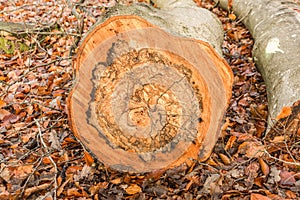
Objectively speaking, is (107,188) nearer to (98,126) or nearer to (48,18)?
(98,126)

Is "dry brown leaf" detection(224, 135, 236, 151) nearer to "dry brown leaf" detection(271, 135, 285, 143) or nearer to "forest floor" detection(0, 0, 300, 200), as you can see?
"forest floor" detection(0, 0, 300, 200)

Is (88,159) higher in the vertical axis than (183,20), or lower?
lower

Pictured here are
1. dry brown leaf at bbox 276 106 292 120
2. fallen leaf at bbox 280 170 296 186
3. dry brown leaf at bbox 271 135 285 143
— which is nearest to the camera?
fallen leaf at bbox 280 170 296 186

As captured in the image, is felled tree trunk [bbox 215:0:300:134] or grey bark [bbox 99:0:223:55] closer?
grey bark [bbox 99:0:223:55]

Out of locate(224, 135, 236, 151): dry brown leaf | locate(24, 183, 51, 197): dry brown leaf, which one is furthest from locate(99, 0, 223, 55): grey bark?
locate(24, 183, 51, 197): dry brown leaf

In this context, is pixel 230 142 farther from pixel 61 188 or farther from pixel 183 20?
pixel 61 188

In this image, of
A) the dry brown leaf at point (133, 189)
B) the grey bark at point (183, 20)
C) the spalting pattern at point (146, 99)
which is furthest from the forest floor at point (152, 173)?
the grey bark at point (183, 20)

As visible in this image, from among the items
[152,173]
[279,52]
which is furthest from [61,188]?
[279,52]
